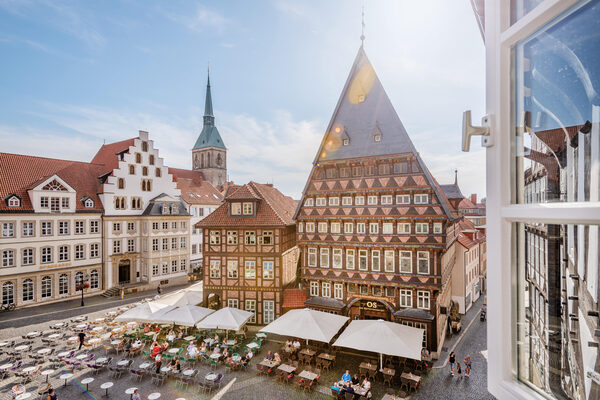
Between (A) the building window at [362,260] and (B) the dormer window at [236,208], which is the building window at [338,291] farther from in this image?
(B) the dormer window at [236,208]

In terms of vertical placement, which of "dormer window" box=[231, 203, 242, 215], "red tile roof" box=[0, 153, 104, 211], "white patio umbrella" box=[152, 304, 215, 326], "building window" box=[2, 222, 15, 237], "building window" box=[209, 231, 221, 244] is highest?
"red tile roof" box=[0, 153, 104, 211]

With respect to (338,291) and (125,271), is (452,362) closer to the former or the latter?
(338,291)

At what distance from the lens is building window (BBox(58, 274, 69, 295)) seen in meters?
27.2

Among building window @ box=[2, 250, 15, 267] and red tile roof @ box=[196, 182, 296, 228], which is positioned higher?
red tile roof @ box=[196, 182, 296, 228]

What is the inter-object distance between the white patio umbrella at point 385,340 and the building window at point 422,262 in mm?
3120

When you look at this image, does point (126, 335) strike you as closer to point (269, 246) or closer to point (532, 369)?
point (269, 246)

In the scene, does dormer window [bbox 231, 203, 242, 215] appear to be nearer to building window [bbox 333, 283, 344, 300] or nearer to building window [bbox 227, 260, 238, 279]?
building window [bbox 227, 260, 238, 279]

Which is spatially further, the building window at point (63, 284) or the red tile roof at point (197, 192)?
the red tile roof at point (197, 192)

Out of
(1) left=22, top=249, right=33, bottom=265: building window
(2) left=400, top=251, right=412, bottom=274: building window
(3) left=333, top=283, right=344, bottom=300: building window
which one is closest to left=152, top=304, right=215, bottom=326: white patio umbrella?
(3) left=333, top=283, right=344, bottom=300: building window

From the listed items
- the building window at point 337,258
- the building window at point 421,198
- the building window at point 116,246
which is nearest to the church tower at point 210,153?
the building window at point 116,246

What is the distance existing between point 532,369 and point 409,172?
1617 centimetres

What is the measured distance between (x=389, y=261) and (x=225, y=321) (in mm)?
9760

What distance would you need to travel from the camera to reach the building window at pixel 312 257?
64.6ft

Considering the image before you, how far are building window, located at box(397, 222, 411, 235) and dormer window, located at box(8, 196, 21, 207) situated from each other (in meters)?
29.4
